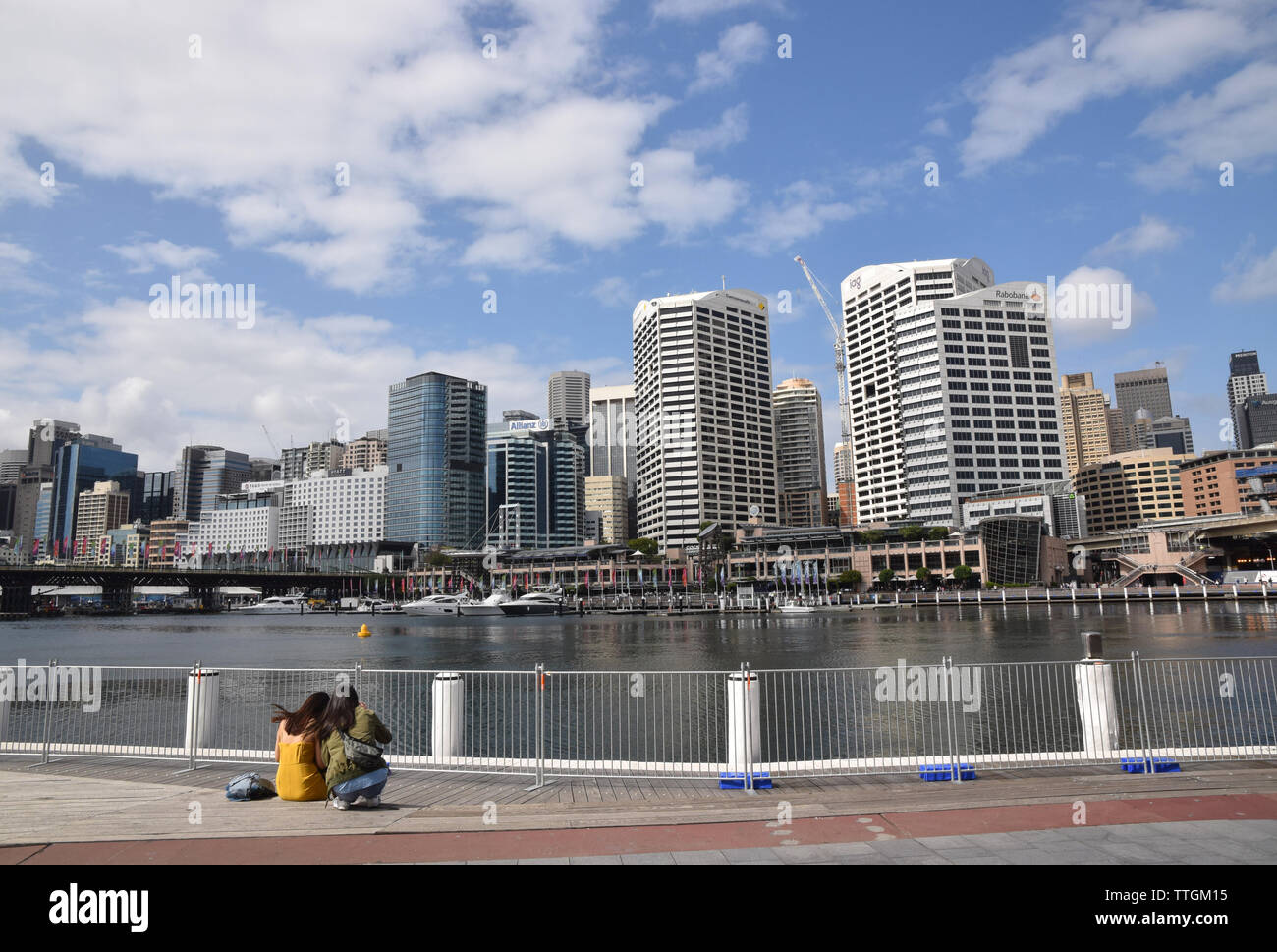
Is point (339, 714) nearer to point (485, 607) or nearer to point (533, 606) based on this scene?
point (533, 606)

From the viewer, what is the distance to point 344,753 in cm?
996

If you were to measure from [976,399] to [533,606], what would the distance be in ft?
358

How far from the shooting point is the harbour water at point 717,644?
5138 centimetres

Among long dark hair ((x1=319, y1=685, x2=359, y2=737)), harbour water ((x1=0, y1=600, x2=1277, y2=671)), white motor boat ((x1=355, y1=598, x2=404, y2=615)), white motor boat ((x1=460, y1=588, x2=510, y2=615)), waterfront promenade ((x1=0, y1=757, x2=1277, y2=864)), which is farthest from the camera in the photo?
white motor boat ((x1=355, y1=598, x2=404, y2=615))

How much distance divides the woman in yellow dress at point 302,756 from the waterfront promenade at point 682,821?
0.90 feet

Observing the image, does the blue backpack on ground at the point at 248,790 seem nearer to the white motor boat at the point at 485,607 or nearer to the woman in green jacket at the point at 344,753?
the woman in green jacket at the point at 344,753

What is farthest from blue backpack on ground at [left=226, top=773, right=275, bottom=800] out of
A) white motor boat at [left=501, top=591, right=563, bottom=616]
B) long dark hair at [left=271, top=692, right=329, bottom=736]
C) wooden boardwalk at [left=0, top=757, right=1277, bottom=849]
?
white motor boat at [left=501, top=591, right=563, bottom=616]

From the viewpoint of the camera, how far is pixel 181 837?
873cm

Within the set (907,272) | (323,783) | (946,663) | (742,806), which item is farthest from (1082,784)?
(907,272)

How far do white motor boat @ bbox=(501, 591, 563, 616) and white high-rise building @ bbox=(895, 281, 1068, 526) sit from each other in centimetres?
8523

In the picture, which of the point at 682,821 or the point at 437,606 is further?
the point at 437,606

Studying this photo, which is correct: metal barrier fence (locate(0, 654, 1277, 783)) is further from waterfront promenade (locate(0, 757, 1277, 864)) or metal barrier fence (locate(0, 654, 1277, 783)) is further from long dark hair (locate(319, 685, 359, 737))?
long dark hair (locate(319, 685, 359, 737))

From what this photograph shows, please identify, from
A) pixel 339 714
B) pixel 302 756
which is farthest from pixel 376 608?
pixel 339 714

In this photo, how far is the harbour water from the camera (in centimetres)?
5138
